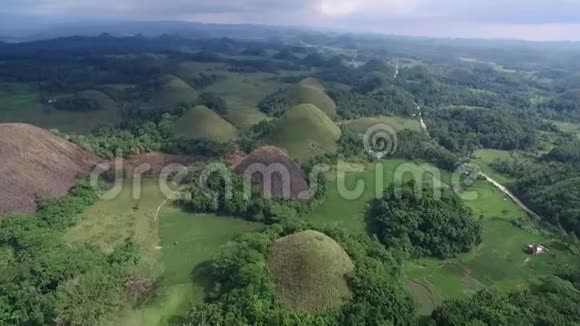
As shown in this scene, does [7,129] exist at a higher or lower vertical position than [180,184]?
higher

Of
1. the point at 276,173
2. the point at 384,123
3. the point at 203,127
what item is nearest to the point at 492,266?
the point at 276,173

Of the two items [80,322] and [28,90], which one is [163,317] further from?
[28,90]

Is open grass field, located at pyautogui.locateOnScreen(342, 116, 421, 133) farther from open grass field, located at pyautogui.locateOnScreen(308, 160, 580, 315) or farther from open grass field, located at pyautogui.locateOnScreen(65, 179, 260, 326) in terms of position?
open grass field, located at pyautogui.locateOnScreen(65, 179, 260, 326)

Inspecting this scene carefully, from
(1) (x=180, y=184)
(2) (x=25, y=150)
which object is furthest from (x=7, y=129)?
(1) (x=180, y=184)
